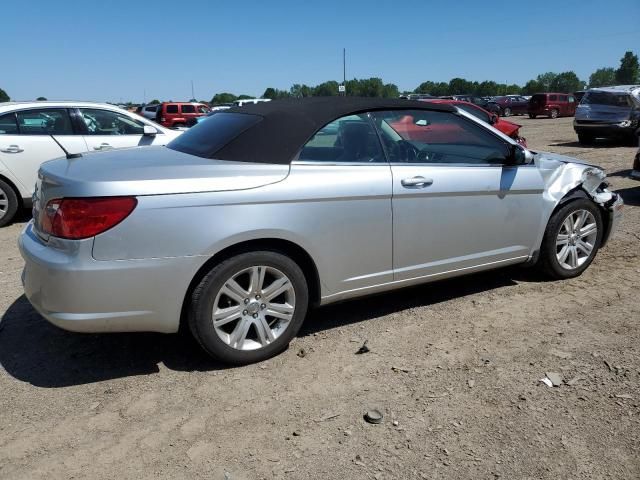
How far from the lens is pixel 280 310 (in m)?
3.29

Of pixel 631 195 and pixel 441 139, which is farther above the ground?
pixel 441 139

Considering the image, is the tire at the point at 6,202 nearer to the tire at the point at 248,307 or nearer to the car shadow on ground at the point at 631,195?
Answer: the tire at the point at 248,307

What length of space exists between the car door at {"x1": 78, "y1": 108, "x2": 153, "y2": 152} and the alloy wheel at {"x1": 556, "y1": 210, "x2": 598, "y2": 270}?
5.45 metres

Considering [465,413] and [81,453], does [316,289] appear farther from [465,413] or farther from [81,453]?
[81,453]

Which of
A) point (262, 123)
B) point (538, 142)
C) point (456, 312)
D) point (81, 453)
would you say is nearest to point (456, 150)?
point (456, 312)

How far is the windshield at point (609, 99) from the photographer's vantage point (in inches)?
597

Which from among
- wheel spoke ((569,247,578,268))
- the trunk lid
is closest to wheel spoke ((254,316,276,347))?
the trunk lid

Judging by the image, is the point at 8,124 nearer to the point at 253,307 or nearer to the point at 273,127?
the point at 273,127

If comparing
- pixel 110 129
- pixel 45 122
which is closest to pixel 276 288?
pixel 110 129

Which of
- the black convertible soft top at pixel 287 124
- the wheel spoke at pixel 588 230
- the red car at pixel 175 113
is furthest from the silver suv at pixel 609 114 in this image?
the red car at pixel 175 113

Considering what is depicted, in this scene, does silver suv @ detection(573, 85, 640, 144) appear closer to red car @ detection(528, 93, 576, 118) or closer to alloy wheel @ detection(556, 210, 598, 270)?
alloy wheel @ detection(556, 210, 598, 270)

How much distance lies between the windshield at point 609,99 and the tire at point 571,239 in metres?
12.6

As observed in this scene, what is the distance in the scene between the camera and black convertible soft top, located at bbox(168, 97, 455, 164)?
10.9 ft

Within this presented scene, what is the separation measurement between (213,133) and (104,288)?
1.39 metres
